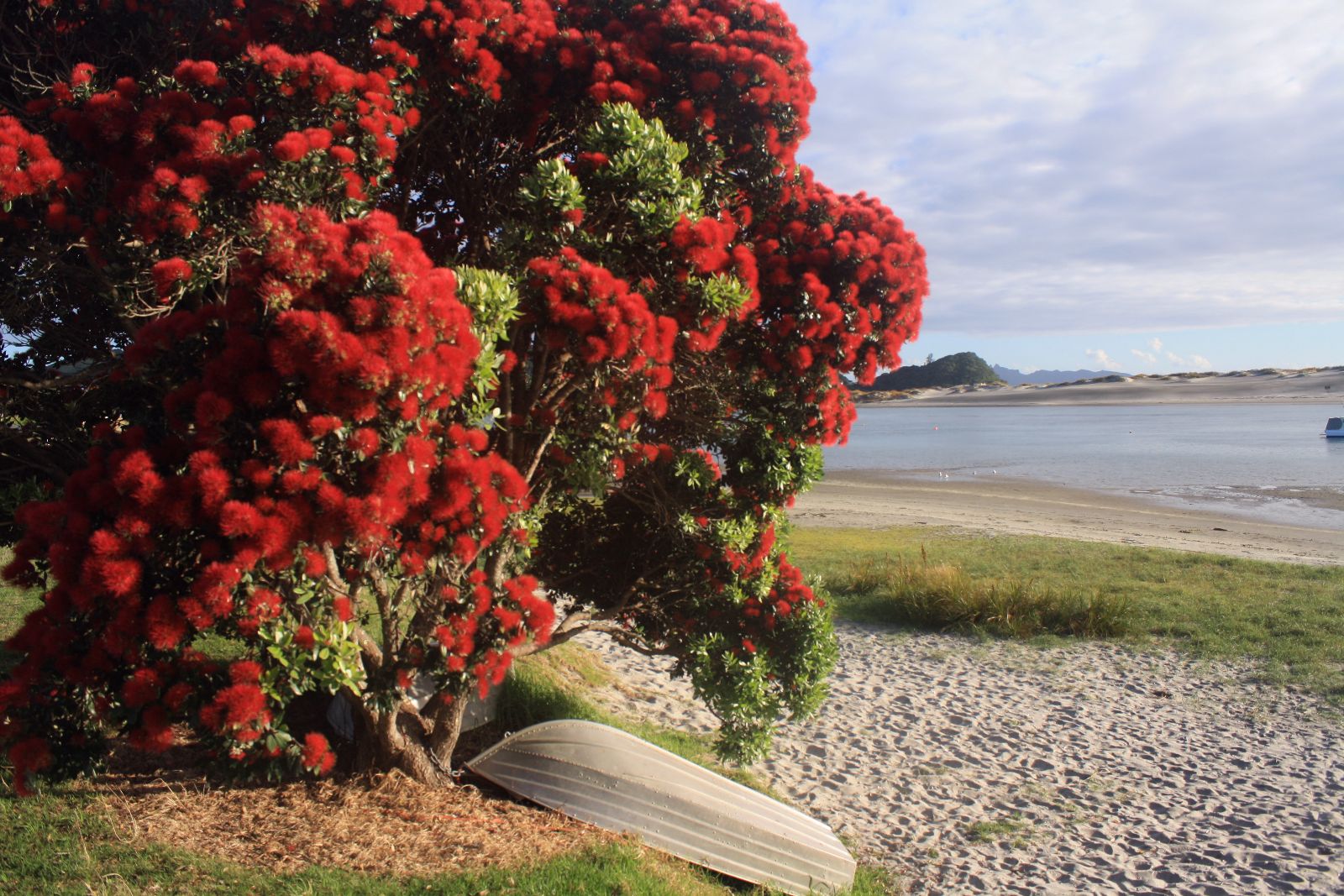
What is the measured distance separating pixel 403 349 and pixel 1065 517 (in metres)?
27.3

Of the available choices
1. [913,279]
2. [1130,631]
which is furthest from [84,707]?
[1130,631]

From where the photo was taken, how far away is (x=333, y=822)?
193 inches

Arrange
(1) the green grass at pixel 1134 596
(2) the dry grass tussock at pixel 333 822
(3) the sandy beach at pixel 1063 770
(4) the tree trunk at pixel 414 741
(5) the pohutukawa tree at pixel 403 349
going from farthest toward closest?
(1) the green grass at pixel 1134 596 < (3) the sandy beach at pixel 1063 770 < (4) the tree trunk at pixel 414 741 < (2) the dry grass tussock at pixel 333 822 < (5) the pohutukawa tree at pixel 403 349

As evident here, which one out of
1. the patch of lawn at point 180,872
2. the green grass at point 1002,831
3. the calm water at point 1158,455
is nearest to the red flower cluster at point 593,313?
the patch of lawn at point 180,872

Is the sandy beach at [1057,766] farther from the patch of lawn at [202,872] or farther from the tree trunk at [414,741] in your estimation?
the tree trunk at [414,741]

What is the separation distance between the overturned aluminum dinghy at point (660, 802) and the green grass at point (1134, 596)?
7.98 m

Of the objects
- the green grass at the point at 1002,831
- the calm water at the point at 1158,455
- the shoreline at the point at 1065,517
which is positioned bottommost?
the green grass at the point at 1002,831

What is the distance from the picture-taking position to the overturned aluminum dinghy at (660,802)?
18.3ft

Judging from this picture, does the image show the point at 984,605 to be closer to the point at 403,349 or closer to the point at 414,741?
the point at 414,741

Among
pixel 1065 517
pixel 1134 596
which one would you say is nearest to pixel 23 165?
pixel 1134 596

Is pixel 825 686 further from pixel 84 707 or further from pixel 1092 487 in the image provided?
pixel 1092 487

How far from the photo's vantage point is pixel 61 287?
4.97 meters

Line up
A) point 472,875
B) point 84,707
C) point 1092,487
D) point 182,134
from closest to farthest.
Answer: point 84,707
point 182,134
point 472,875
point 1092,487

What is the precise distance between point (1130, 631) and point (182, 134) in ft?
42.8
